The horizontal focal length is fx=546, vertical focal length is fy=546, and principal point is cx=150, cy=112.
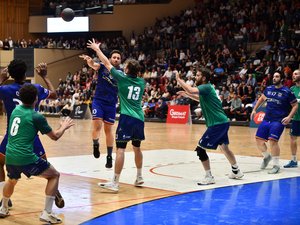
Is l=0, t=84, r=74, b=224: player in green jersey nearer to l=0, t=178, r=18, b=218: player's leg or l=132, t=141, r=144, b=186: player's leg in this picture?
l=0, t=178, r=18, b=218: player's leg

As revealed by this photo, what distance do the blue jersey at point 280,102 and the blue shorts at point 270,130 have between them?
10cm

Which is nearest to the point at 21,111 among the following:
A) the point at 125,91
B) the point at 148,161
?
the point at 125,91

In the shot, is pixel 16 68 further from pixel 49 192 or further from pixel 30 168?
pixel 49 192

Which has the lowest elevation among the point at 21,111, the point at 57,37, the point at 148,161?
the point at 148,161

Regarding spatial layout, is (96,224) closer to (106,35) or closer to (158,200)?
(158,200)

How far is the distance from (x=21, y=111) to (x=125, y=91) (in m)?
2.29

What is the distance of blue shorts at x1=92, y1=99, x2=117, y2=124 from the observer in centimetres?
963

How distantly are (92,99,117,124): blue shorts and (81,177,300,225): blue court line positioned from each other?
261cm

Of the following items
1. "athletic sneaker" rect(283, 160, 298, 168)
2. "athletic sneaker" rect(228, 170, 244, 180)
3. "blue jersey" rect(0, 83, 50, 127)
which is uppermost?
"blue jersey" rect(0, 83, 50, 127)

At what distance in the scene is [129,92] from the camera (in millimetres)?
7770

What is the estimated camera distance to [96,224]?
229 inches

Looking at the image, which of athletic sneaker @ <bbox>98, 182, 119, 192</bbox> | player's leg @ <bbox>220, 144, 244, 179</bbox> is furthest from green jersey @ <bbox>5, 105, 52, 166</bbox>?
player's leg @ <bbox>220, 144, 244, 179</bbox>

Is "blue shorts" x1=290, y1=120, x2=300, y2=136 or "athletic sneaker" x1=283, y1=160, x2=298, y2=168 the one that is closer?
"athletic sneaker" x1=283, y1=160, x2=298, y2=168

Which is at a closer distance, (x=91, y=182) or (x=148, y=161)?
(x=91, y=182)
